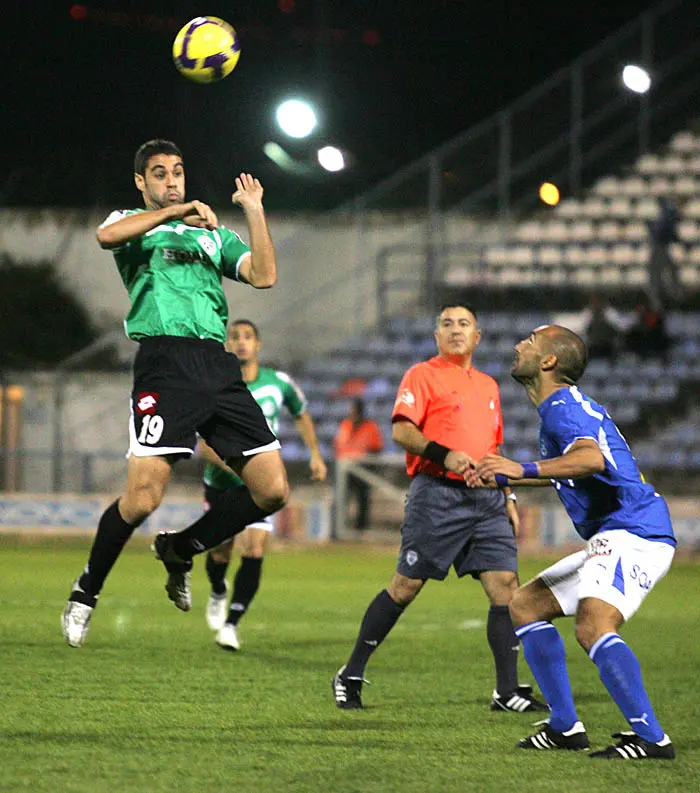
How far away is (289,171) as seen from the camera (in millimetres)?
25719

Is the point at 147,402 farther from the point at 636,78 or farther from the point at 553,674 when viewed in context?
the point at 636,78

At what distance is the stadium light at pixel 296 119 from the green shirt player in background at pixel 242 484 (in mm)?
15924

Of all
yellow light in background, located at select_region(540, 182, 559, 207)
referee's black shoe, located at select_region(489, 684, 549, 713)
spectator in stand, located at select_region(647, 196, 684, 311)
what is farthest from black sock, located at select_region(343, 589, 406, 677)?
yellow light in background, located at select_region(540, 182, 559, 207)

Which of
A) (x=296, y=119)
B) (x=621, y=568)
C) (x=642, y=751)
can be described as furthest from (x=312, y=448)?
(x=296, y=119)

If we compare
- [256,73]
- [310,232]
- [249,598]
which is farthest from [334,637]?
[256,73]

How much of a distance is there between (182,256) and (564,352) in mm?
1946

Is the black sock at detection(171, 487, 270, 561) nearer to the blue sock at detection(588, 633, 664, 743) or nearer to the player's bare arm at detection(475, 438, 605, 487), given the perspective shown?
the player's bare arm at detection(475, 438, 605, 487)

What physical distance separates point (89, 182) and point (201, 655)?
1878 cm

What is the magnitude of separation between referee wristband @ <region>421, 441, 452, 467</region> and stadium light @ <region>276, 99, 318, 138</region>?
19.4 m

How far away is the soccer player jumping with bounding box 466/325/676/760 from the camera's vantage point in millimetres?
5719

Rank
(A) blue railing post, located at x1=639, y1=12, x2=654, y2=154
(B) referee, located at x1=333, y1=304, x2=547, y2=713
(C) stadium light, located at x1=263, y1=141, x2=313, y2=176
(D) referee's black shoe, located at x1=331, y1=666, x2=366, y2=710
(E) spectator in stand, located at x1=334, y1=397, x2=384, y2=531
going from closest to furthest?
(D) referee's black shoe, located at x1=331, y1=666, x2=366, y2=710, (B) referee, located at x1=333, y1=304, x2=547, y2=713, (E) spectator in stand, located at x1=334, y1=397, x2=384, y2=531, (A) blue railing post, located at x1=639, y1=12, x2=654, y2=154, (C) stadium light, located at x1=263, y1=141, x2=313, y2=176

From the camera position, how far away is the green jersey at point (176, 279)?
22.6 ft

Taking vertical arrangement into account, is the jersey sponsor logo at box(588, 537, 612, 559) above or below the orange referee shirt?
below

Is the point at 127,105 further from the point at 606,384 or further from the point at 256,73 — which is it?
the point at 606,384
